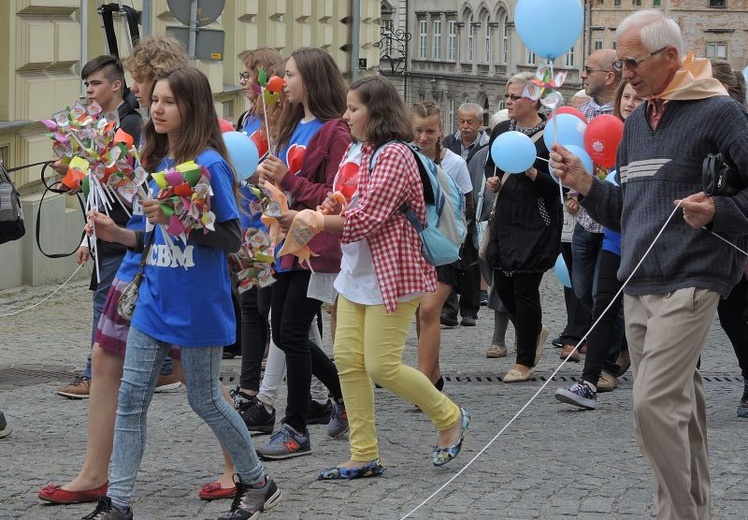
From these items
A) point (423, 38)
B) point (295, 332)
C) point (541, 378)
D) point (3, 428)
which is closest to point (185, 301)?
point (295, 332)

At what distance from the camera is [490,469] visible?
22.9 feet

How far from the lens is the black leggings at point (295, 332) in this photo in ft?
23.7

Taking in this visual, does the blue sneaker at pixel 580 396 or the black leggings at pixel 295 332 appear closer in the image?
the black leggings at pixel 295 332

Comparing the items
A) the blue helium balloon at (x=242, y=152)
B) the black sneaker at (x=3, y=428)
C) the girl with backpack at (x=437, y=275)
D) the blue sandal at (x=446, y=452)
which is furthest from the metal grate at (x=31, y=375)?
the blue sandal at (x=446, y=452)

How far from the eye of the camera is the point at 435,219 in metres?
6.95

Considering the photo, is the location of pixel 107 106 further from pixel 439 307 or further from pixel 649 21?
pixel 649 21

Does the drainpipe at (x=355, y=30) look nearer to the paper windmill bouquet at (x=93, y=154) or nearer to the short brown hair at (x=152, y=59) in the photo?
the short brown hair at (x=152, y=59)

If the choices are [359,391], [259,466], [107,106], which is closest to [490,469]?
[359,391]

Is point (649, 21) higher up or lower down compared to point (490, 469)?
higher up

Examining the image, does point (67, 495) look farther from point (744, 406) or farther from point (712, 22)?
point (712, 22)

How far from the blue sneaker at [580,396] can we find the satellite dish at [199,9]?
17.7 feet

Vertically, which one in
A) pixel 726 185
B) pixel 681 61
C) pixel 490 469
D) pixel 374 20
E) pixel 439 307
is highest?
pixel 374 20

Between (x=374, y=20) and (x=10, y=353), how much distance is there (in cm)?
2727

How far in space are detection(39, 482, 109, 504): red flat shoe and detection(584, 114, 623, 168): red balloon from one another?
3.22 meters
